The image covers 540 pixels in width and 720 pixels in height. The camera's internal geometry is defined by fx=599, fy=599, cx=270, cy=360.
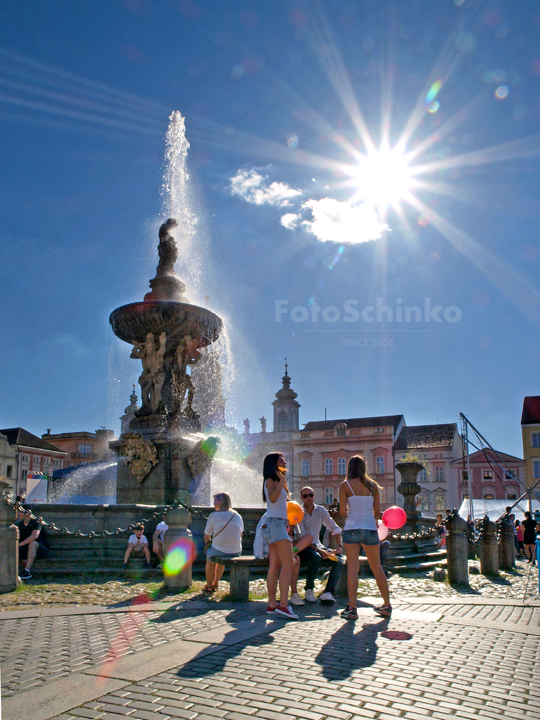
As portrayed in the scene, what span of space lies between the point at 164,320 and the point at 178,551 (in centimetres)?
825

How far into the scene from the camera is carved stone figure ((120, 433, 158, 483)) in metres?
14.4

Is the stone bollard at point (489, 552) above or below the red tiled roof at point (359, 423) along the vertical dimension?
below

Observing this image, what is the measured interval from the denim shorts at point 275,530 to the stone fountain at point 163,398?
28.0ft

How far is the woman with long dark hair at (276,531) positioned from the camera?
6.11 m

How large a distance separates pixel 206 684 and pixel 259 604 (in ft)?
11.0

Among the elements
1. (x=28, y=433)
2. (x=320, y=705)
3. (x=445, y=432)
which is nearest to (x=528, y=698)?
(x=320, y=705)

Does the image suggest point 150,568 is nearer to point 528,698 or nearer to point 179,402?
point 179,402

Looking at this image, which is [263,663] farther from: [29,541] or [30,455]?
[30,455]

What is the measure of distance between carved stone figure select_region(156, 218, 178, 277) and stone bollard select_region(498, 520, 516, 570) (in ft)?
35.6

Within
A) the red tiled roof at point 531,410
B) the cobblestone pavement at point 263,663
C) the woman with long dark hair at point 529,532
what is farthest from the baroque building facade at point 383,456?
the cobblestone pavement at point 263,663

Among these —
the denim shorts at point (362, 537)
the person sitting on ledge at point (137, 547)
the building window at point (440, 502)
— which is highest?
the denim shorts at point (362, 537)

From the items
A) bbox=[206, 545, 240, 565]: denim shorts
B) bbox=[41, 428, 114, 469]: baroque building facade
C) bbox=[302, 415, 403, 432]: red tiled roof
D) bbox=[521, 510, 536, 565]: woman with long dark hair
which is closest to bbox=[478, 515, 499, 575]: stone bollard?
bbox=[521, 510, 536, 565]: woman with long dark hair

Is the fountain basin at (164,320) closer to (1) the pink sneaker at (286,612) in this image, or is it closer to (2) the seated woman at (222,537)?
(2) the seated woman at (222,537)

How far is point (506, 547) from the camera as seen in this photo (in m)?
13.3
